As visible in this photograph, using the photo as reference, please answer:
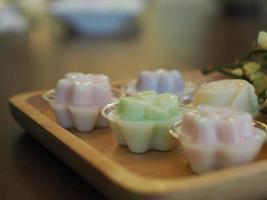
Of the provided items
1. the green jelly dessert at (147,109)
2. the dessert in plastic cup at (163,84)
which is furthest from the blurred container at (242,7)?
the green jelly dessert at (147,109)

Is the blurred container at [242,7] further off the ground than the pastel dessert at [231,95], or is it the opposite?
the pastel dessert at [231,95]

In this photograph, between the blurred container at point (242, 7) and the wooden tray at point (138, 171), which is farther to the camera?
the blurred container at point (242, 7)

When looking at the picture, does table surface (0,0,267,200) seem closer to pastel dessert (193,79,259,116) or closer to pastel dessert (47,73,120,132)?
pastel dessert (47,73,120,132)

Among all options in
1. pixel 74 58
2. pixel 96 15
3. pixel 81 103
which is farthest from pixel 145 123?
pixel 96 15

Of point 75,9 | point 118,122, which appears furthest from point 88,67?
point 118,122

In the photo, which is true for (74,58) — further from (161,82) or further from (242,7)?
(242,7)

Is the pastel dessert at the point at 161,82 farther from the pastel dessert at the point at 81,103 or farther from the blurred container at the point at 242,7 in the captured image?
the blurred container at the point at 242,7
